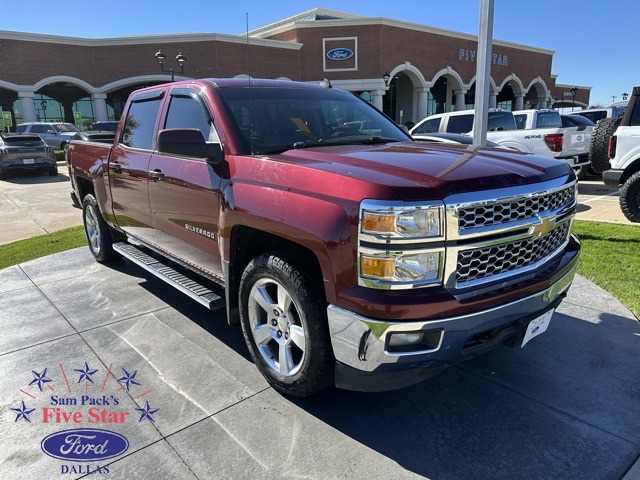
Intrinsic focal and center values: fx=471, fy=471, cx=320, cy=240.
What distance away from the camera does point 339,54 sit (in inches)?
1591

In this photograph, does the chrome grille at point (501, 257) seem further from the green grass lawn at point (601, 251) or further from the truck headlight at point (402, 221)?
the green grass lawn at point (601, 251)

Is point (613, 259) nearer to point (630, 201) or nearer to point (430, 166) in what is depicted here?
point (630, 201)

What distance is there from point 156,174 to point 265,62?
121 ft

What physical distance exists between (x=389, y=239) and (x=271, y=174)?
93 centimetres

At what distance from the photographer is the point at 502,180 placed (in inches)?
98.0

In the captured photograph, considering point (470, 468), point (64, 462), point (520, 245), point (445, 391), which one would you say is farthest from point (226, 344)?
point (520, 245)

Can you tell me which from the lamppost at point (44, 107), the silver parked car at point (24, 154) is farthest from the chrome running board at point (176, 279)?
the lamppost at point (44, 107)

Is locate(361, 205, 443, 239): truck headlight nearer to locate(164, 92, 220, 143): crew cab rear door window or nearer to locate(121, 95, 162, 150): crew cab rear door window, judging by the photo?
locate(164, 92, 220, 143): crew cab rear door window

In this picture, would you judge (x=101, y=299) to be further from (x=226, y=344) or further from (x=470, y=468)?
(x=470, y=468)

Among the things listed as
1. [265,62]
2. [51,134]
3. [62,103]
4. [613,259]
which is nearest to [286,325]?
[613,259]

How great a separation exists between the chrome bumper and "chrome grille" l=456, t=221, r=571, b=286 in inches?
7.7

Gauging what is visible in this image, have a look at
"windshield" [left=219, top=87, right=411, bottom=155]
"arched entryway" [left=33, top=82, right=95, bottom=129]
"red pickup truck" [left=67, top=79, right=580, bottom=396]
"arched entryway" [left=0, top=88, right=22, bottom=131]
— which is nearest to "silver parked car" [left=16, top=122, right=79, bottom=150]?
"arched entryway" [left=33, top=82, right=95, bottom=129]

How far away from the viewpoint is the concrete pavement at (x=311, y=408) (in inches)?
97.4

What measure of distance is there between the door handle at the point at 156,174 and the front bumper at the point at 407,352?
2233mm
